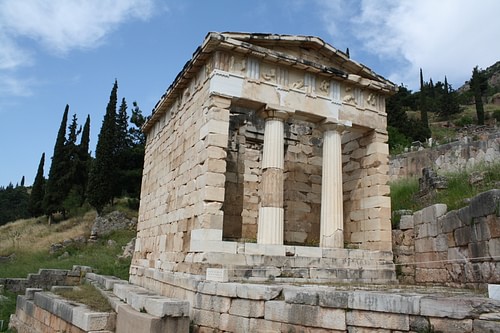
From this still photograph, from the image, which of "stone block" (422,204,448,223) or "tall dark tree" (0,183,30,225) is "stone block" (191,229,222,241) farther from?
"tall dark tree" (0,183,30,225)

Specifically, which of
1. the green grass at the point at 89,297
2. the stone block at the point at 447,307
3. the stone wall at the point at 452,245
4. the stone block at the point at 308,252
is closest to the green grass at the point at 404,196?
the stone wall at the point at 452,245

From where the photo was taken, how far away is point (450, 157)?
2019 centimetres

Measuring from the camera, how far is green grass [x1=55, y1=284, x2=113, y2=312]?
9273 millimetres

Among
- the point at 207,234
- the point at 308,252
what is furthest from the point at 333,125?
the point at 207,234

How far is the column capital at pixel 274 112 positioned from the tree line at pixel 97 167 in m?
23.4

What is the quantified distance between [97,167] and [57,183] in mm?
7042

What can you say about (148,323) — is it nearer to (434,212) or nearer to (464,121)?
(434,212)

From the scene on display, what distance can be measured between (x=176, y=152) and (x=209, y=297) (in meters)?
5.99

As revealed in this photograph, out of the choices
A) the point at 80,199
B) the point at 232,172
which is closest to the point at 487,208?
the point at 232,172

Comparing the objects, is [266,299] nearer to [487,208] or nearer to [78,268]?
[487,208]

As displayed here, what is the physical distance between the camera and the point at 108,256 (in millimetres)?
23562

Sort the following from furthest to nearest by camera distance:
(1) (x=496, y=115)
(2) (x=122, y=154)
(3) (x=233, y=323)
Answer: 1. (1) (x=496, y=115)
2. (2) (x=122, y=154)
3. (3) (x=233, y=323)

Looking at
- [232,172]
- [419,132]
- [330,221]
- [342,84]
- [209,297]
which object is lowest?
[209,297]

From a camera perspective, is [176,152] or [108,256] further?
[108,256]
